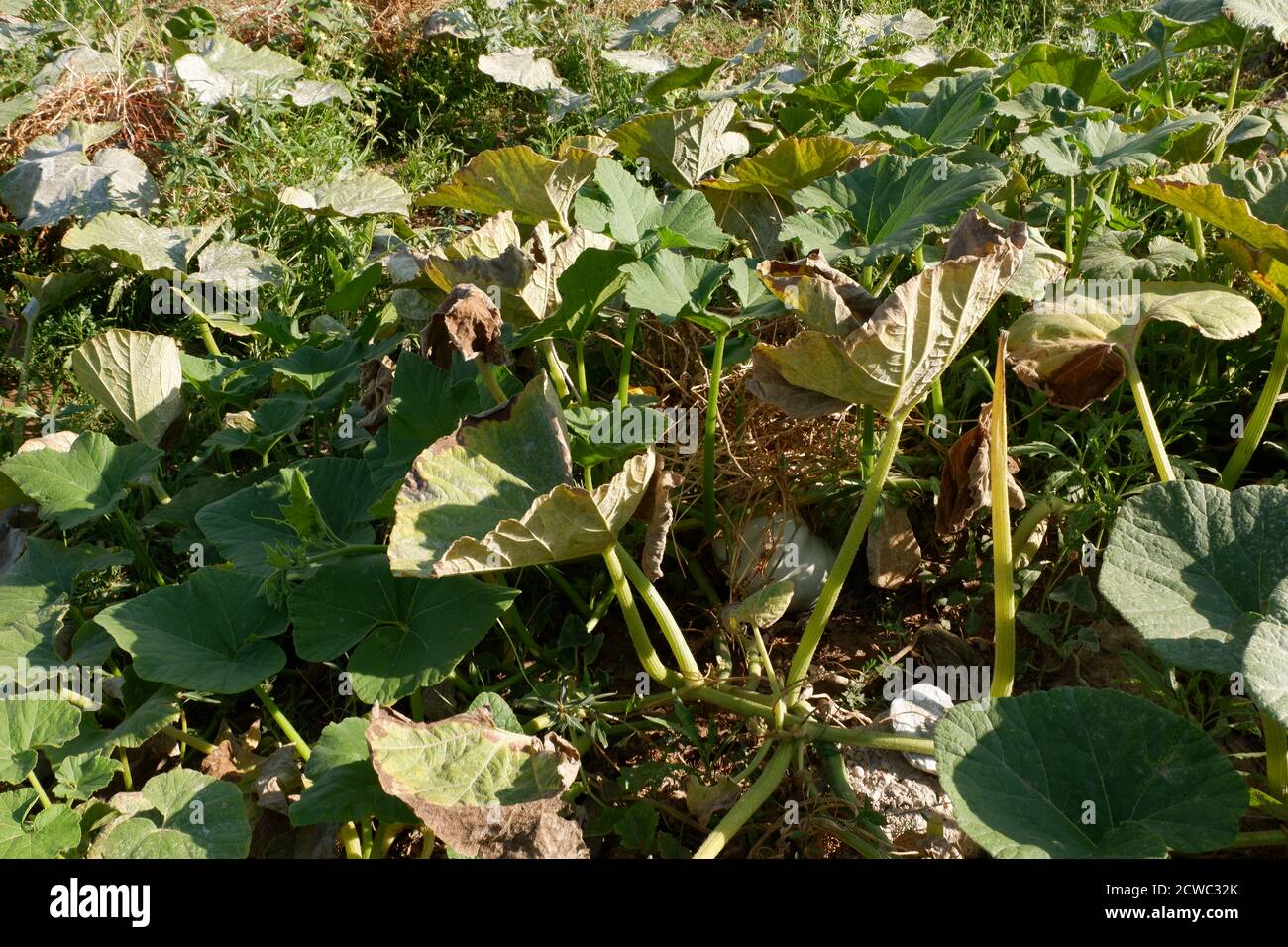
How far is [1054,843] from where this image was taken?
4.33 feet

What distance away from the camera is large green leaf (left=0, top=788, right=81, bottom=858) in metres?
1.58

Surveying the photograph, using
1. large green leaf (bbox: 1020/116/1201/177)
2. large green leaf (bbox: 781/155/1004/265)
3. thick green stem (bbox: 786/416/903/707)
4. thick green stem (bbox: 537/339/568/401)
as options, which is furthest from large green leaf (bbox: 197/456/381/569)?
large green leaf (bbox: 1020/116/1201/177)

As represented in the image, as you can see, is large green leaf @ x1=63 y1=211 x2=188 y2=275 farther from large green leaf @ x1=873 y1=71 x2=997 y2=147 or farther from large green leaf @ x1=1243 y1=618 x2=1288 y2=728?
large green leaf @ x1=1243 y1=618 x2=1288 y2=728

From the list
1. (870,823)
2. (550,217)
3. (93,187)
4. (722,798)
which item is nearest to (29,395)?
(93,187)

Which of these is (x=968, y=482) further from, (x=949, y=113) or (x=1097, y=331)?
(x=949, y=113)

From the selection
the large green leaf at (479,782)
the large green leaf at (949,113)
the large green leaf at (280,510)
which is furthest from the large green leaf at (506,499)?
the large green leaf at (949,113)

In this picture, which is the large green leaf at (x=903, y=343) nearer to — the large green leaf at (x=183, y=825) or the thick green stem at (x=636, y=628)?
the thick green stem at (x=636, y=628)

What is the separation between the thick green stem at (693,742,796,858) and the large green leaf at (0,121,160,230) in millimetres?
2539

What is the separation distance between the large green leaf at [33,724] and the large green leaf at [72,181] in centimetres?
186

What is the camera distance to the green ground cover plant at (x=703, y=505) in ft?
5.12

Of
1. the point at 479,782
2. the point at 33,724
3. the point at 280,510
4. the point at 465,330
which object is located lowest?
the point at 33,724

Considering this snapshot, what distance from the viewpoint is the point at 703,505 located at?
223cm

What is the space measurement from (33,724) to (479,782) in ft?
2.44

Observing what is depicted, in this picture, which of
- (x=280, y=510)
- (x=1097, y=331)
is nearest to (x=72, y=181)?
(x=280, y=510)
